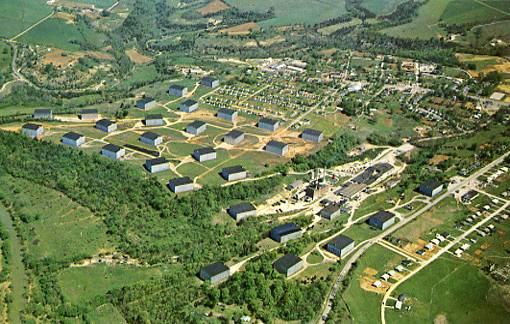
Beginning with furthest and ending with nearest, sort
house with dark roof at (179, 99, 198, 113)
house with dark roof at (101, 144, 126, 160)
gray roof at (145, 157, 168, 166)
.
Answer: house with dark roof at (179, 99, 198, 113) < house with dark roof at (101, 144, 126, 160) < gray roof at (145, 157, 168, 166)

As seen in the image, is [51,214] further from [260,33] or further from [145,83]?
[260,33]

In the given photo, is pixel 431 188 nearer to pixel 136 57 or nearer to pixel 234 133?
pixel 234 133

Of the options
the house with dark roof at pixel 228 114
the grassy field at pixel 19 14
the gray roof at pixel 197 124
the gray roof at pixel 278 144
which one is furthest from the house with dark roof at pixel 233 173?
the grassy field at pixel 19 14

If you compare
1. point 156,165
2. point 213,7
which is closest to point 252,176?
point 156,165

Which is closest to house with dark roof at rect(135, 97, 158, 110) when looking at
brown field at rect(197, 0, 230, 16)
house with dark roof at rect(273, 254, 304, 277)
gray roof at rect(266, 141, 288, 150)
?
gray roof at rect(266, 141, 288, 150)

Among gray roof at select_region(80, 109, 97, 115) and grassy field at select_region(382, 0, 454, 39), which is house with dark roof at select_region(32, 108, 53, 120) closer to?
gray roof at select_region(80, 109, 97, 115)
